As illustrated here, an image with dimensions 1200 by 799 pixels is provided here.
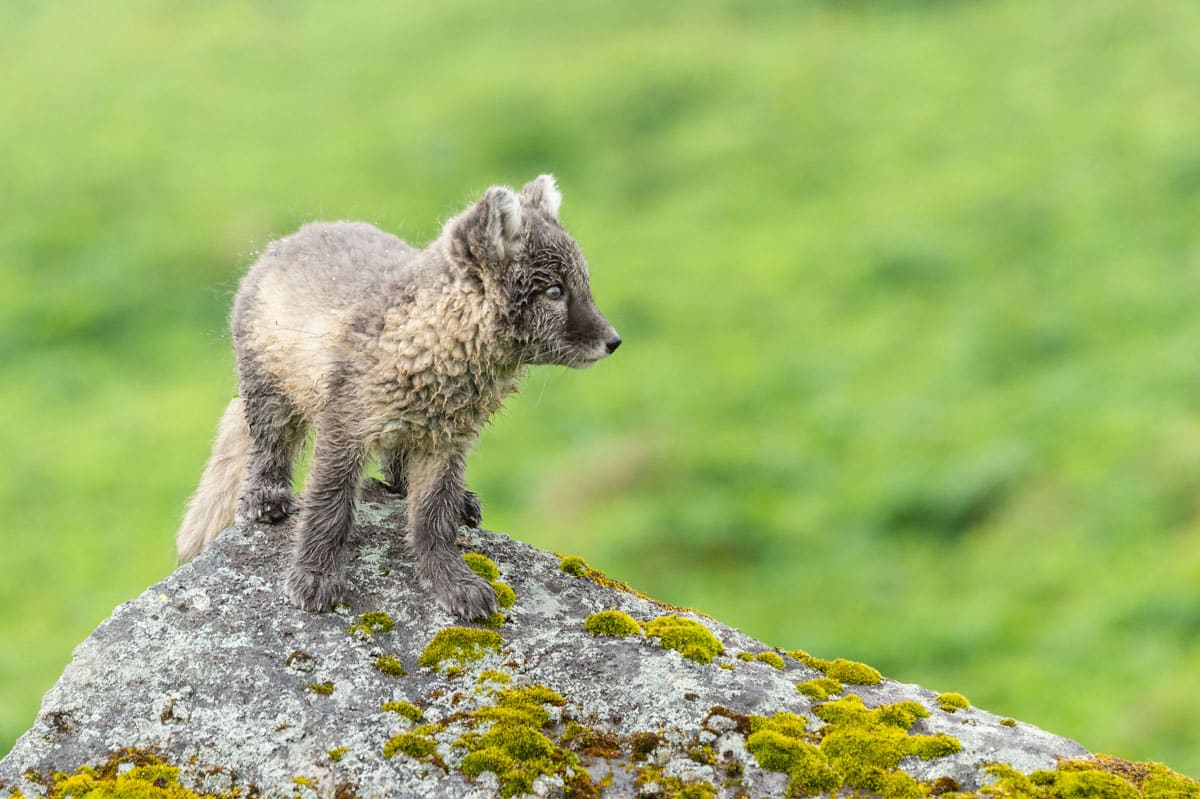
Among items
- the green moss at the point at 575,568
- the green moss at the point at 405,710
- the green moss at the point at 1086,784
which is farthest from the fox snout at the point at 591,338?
the green moss at the point at 1086,784

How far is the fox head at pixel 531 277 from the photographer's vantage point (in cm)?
723

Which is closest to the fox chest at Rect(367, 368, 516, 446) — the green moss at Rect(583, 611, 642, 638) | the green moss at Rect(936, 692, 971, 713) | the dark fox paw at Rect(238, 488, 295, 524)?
the dark fox paw at Rect(238, 488, 295, 524)

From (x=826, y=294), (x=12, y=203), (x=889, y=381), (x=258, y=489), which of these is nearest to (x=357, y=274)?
(x=258, y=489)

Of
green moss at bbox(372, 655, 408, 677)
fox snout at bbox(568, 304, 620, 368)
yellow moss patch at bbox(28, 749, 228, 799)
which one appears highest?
fox snout at bbox(568, 304, 620, 368)

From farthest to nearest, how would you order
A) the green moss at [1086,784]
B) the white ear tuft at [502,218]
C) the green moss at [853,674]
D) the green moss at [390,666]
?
the white ear tuft at [502,218], the green moss at [853,674], the green moss at [390,666], the green moss at [1086,784]

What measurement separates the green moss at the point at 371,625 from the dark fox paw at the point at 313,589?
204 millimetres

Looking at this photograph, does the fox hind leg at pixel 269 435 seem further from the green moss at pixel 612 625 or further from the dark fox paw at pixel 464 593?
the green moss at pixel 612 625

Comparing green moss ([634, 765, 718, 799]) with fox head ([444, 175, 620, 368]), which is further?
fox head ([444, 175, 620, 368])

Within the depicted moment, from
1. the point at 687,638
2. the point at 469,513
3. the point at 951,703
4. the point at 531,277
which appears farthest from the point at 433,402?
the point at 951,703

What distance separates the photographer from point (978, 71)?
23.4 meters

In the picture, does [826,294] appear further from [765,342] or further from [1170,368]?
[1170,368]

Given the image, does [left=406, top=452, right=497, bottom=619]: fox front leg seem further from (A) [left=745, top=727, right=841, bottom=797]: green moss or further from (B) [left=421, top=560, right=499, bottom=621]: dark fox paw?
(A) [left=745, top=727, right=841, bottom=797]: green moss

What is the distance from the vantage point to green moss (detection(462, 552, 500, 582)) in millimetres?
7527

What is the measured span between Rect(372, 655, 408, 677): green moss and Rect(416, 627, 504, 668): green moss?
4.7 inches
